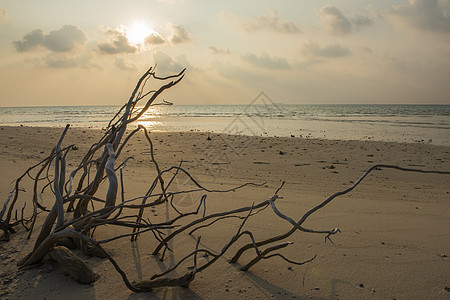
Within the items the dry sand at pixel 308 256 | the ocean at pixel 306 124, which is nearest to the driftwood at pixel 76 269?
the dry sand at pixel 308 256

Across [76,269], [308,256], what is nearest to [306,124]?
[308,256]

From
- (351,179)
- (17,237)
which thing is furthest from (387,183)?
(17,237)

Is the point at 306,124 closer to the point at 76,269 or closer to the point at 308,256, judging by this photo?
the point at 308,256

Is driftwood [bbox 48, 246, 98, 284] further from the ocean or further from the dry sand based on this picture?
the ocean

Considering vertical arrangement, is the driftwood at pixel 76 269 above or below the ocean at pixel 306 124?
below

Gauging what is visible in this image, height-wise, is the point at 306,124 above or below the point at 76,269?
above

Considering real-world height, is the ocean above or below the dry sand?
above

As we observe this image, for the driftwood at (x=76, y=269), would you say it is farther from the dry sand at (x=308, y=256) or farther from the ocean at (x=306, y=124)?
the ocean at (x=306, y=124)

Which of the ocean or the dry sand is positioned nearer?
the dry sand

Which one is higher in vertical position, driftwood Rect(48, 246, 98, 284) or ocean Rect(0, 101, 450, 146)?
ocean Rect(0, 101, 450, 146)

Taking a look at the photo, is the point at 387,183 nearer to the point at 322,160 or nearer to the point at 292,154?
the point at 322,160

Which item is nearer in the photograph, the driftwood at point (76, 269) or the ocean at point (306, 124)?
the driftwood at point (76, 269)

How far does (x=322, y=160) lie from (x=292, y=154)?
0.96 metres

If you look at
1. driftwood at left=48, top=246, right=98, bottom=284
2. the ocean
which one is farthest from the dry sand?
the ocean
